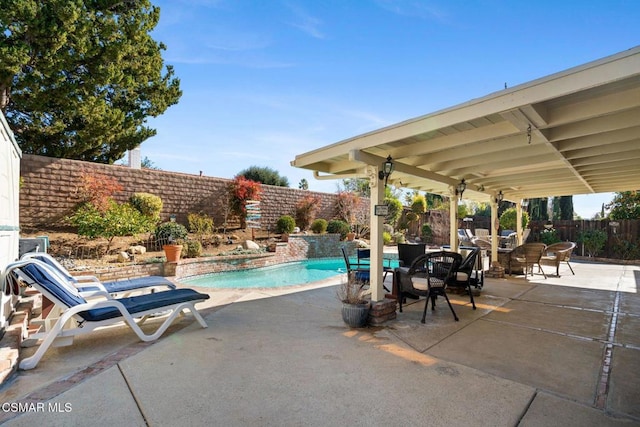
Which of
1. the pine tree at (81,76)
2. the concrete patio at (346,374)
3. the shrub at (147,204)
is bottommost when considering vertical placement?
the concrete patio at (346,374)

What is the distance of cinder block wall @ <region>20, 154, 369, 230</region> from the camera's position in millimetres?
8656

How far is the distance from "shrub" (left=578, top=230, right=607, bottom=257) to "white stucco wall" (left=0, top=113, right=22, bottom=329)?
52.3ft

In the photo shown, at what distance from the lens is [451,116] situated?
320cm

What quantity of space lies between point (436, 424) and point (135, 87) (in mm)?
12917

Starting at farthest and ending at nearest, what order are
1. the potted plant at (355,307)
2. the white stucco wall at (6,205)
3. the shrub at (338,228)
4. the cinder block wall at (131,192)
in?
the shrub at (338,228) → the cinder block wall at (131,192) → the potted plant at (355,307) → the white stucco wall at (6,205)

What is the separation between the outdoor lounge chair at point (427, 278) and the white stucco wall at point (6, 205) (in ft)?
14.7

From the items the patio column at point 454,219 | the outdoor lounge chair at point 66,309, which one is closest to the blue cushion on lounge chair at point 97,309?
the outdoor lounge chair at point 66,309

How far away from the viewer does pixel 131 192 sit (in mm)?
10391

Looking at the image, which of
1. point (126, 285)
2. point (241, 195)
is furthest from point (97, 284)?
point (241, 195)

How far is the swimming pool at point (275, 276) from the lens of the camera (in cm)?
814

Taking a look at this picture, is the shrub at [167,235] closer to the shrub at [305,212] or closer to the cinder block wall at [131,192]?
the cinder block wall at [131,192]

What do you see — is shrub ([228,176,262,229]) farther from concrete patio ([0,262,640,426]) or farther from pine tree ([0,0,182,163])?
concrete patio ([0,262,640,426])

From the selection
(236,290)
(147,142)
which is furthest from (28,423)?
(147,142)

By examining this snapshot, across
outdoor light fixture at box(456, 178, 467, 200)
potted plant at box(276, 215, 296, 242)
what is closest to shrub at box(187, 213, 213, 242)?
potted plant at box(276, 215, 296, 242)
